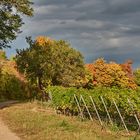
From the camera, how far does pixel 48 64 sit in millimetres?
75062

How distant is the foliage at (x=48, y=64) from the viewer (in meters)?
75.6

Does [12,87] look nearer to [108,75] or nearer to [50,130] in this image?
[108,75]

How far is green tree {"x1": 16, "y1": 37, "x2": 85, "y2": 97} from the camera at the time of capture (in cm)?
7556

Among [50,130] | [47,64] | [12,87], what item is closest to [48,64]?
[47,64]

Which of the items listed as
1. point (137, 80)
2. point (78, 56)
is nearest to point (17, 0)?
point (78, 56)

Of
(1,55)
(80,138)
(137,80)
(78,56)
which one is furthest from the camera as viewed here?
(137,80)

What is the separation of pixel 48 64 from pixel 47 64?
0.62 ft

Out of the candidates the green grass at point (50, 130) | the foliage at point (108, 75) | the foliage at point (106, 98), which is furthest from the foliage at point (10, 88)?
the green grass at point (50, 130)

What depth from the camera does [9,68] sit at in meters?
95.0

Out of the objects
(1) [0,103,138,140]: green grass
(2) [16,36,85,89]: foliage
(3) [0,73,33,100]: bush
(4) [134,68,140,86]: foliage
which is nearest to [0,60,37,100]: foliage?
(3) [0,73,33,100]: bush

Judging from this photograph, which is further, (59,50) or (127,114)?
(59,50)

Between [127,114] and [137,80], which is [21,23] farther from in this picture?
[137,80]

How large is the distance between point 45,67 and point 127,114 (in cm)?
3287

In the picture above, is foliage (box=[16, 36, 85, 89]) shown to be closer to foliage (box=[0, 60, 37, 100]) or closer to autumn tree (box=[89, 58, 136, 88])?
foliage (box=[0, 60, 37, 100])
